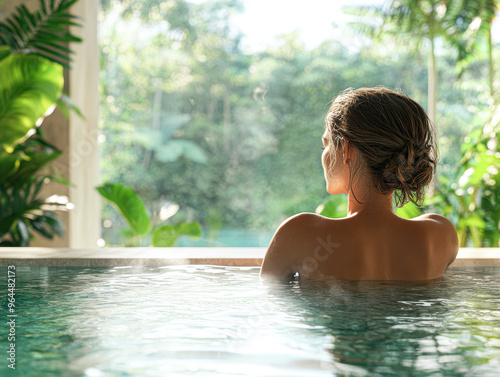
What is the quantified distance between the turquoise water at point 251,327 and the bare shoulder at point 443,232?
0.36ft

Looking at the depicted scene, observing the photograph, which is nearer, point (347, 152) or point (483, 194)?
point (347, 152)

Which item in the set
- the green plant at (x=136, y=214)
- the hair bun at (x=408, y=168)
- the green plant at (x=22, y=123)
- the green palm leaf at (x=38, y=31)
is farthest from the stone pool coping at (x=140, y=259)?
the green palm leaf at (x=38, y=31)

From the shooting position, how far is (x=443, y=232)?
165 cm

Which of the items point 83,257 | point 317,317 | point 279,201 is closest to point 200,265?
point 83,257

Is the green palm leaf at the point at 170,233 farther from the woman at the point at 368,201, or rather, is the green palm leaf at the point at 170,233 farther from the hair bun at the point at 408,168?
the hair bun at the point at 408,168

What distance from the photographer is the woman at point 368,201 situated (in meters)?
1.47

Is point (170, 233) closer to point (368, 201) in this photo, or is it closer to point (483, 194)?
point (483, 194)

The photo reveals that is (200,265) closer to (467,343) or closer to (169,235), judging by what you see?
(467,343)

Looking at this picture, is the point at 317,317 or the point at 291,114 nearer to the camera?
the point at 317,317

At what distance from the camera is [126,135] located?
43.0ft

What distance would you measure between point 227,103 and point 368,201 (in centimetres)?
1253

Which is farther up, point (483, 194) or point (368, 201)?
point (483, 194)

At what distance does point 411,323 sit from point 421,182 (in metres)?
0.46

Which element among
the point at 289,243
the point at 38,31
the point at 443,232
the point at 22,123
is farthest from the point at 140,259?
the point at 38,31
